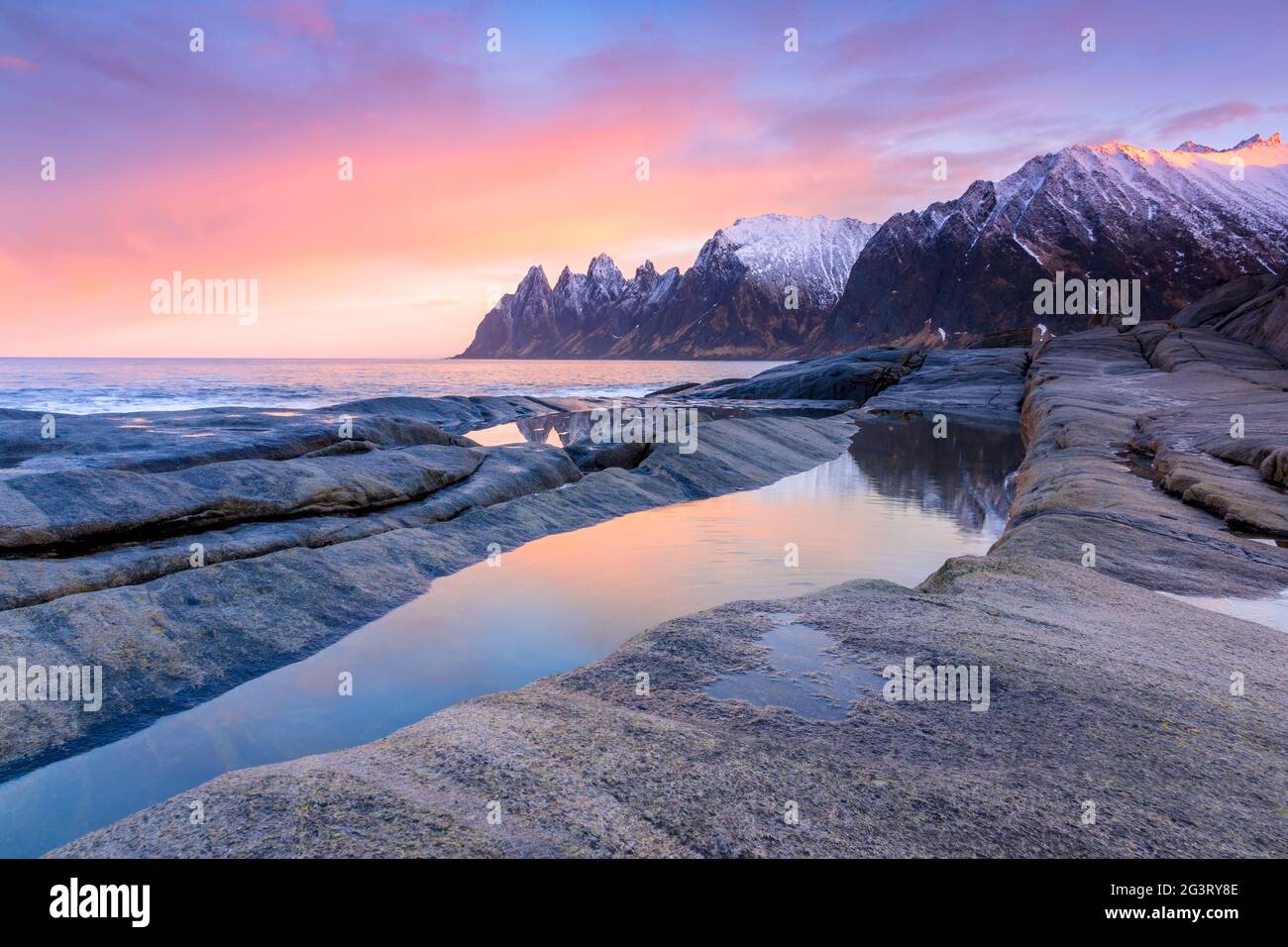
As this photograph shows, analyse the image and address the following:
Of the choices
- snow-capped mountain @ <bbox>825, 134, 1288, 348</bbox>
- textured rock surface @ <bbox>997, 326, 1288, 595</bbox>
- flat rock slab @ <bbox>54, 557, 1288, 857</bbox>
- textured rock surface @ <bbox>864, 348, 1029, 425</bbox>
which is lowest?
flat rock slab @ <bbox>54, 557, 1288, 857</bbox>

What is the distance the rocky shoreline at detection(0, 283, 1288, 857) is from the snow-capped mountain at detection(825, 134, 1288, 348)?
562ft

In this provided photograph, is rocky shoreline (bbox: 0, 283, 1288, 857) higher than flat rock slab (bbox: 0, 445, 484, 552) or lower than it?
lower

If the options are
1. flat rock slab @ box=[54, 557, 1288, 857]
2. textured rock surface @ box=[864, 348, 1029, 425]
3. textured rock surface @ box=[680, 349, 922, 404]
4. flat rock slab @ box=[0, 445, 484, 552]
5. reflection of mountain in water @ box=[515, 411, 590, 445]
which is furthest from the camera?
textured rock surface @ box=[680, 349, 922, 404]

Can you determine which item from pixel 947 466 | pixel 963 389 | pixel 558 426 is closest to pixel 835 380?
pixel 963 389

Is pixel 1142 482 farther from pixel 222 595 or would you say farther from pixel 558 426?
pixel 558 426

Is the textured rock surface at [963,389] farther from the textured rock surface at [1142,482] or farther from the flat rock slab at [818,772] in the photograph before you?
the flat rock slab at [818,772]

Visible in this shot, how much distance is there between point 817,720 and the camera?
4.79 m

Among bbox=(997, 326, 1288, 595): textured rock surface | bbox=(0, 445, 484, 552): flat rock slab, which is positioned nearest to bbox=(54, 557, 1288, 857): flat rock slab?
bbox=(997, 326, 1288, 595): textured rock surface

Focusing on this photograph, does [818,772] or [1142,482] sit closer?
[818,772]

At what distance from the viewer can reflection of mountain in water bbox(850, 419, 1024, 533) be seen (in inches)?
663

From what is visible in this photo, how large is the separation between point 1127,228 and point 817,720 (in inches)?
A: 8156

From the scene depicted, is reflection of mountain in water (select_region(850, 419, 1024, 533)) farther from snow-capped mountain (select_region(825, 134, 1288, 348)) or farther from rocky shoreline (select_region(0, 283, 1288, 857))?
snow-capped mountain (select_region(825, 134, 1288, 348))

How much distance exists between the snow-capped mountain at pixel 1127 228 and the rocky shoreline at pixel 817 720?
171 m
